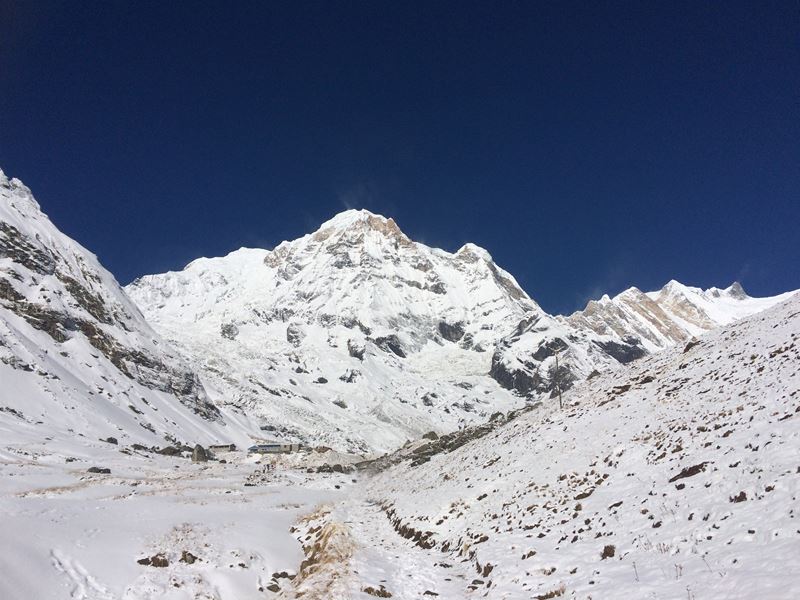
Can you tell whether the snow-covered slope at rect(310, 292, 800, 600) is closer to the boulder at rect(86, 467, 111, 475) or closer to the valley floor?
the valley floor

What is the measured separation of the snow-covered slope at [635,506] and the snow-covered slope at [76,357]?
53298 mm

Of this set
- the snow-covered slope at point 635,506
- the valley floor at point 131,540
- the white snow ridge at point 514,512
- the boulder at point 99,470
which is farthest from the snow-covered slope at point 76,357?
the snow-covered slope at point 635,506

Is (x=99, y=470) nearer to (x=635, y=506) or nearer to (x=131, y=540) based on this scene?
(x=131, y=540)

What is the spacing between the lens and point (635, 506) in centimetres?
1745

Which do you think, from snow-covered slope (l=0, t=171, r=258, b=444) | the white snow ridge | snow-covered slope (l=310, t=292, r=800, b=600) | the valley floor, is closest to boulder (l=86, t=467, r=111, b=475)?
the white snow ridge

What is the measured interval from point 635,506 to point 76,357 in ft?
367

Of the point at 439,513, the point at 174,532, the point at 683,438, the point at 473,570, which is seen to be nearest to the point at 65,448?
the point at 174,532

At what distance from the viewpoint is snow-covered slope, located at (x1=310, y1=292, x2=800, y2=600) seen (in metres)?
12.0

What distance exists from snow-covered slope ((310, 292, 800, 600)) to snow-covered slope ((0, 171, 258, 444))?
53298mm

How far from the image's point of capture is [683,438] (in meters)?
22.5

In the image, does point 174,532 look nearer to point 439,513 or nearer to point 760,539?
point 439,513

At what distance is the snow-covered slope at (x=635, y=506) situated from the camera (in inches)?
471

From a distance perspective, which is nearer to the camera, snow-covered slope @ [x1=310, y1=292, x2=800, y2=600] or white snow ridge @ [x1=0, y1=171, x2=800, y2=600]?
snow-covered slope @ [x1=310, y1=292, x2=800, y2=600]

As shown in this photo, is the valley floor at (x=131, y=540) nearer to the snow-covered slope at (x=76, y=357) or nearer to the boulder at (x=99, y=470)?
the boulder at (x=99, y=470)
